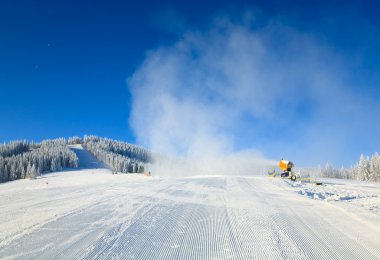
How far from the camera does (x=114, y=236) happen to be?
21.1 ft

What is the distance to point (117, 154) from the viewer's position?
164 meters

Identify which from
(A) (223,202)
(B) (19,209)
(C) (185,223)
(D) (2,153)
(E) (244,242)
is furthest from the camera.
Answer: (D) (2,153)

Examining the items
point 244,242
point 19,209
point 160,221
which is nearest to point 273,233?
point 244,242

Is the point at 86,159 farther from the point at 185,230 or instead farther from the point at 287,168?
the point at 185,230

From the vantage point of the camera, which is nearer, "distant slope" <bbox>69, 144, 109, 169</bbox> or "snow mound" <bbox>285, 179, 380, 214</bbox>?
"snow mound" <bbox>285, 179, 380, 214</bbox>

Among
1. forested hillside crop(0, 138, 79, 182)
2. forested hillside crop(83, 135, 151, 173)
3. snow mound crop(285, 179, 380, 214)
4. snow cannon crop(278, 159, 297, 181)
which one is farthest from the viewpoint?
forested hillside crop(83, 135, 151, 173)

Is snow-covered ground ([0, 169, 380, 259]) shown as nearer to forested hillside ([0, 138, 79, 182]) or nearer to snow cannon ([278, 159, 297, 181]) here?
snow cannon ([278, 159, 297, 181])

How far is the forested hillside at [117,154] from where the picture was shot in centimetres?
12950

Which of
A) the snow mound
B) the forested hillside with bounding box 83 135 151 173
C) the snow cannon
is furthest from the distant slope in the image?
the snow mound

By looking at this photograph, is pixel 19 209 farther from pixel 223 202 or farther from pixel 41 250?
pixel 223 202

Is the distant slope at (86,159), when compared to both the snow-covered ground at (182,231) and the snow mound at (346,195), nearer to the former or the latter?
the snow mound at (346,195)

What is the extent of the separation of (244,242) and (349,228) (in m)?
3.52

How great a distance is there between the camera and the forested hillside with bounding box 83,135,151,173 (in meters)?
130

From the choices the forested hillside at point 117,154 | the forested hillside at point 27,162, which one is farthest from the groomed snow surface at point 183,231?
the forested hillside at point 117,154
